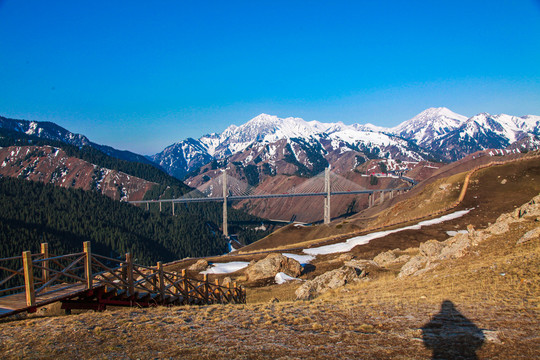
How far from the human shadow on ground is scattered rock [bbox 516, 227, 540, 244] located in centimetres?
1321

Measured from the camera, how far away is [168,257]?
17962 cm

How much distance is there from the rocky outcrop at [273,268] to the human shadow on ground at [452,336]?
1085 inches

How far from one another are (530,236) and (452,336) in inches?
659

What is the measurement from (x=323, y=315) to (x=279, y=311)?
6.80 ft

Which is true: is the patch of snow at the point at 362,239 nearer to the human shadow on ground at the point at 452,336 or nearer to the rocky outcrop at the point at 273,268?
the rocky outcrop at the point at 273,268

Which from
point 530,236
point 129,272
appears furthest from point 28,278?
point 530,236

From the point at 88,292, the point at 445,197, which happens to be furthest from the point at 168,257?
the point at 88,292

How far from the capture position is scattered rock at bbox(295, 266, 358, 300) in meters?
25.0

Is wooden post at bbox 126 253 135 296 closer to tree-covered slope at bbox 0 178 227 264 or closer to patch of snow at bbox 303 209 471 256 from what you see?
patch of snow at bbox 303 209 471 256

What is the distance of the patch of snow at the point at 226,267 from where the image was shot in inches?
1932

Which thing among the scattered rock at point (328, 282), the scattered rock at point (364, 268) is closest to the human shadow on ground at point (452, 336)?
the scattered rock at point (328, 282)

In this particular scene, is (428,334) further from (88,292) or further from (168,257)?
(168,257)

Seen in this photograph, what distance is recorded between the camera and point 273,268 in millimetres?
39625

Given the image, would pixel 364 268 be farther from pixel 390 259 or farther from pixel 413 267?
pixel 390 259
